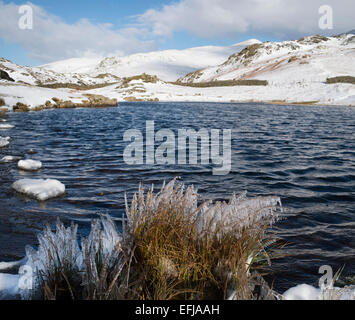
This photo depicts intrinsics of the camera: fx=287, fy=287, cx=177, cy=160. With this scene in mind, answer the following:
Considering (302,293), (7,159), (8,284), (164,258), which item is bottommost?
(302,293)

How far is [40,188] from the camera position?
6.12 metres

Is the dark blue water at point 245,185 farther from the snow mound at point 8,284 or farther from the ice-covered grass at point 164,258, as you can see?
the ice-covered grass at point 164,258

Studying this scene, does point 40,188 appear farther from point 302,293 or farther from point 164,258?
point 302,293

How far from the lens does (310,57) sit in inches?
3223

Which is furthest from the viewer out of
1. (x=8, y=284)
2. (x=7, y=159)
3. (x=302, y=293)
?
(x=7, y=159)

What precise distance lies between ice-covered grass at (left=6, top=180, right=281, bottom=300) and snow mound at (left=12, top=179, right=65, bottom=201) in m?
3.23

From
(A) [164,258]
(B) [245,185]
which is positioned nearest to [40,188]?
(A) [164,258]

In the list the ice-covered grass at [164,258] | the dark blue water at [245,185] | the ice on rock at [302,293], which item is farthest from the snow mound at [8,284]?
the ice on rock at [302,293]

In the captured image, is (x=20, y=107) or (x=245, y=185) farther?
(x=20, y=107)

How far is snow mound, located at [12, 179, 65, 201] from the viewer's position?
593 cm

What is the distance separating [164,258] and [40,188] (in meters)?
4.48

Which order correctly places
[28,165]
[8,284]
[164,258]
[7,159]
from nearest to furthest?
1. [164,258]
2. [8,284]
3. [28,165]
4. [7,159]

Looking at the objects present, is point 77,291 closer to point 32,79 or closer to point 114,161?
point 114,161

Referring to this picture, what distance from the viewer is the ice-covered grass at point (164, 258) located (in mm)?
2506
